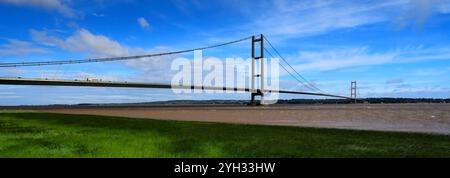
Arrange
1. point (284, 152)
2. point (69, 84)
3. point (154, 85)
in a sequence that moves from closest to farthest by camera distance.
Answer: point (284, 152) < point (69, 84) < point (154, 85)

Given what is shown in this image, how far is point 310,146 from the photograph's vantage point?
11.2 metres

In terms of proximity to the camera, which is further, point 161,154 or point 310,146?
point 310,146

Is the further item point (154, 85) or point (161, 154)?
point (154, 85)
